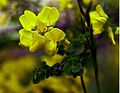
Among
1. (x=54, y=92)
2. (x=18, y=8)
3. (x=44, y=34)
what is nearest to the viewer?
(x=44, y=34)

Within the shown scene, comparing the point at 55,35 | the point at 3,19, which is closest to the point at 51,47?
the point at 55,35

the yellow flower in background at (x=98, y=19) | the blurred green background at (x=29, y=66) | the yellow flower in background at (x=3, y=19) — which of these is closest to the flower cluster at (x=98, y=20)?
the yellow flower in background at (x=98, y=19)

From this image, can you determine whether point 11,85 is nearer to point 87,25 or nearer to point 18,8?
point 18,8

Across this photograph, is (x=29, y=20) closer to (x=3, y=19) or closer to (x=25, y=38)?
(x=25, y=38)

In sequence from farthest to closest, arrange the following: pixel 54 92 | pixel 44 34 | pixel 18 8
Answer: pixel 54 92 → pixel 18 8 → pixel 44 34

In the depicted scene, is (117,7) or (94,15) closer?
(94,15)

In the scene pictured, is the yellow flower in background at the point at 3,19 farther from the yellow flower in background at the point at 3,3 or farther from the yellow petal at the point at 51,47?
the yellow petal at the point at 51,47

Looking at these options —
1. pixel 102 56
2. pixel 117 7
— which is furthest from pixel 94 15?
pixel 102 56

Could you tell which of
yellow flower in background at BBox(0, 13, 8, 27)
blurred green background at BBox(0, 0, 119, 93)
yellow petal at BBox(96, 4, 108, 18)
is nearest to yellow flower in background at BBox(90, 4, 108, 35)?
yellow petal at BBox(96, 4, 108, 18)
